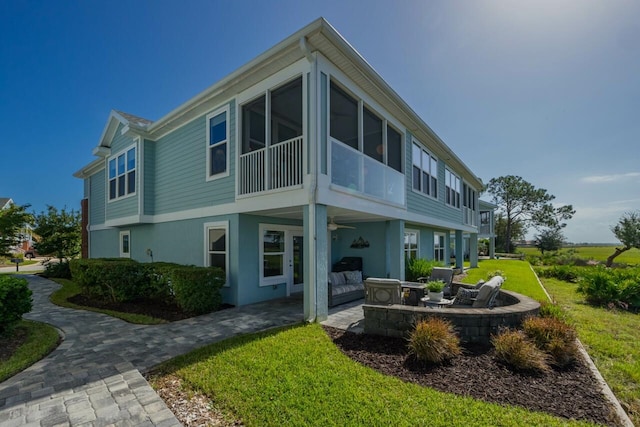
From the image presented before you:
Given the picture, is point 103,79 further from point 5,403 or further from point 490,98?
point 490,98

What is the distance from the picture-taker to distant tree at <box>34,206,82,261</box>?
15516 millimetres

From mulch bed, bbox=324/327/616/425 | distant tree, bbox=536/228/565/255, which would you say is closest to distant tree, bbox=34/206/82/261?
mulch bed, bbox=324/327/616/425

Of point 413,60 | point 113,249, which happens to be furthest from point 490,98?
point 113,249

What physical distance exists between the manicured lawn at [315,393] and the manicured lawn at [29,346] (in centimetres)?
203

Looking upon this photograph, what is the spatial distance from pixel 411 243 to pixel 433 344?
9.53 m

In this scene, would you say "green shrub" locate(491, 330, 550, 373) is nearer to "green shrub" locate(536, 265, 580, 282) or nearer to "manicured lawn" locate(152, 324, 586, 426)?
"manicured lawn" locate(152, 324, 586, 426)

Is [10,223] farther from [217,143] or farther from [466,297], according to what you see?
[466,297]

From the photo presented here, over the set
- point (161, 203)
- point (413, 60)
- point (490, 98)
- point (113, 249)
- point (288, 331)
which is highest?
point (413, 60)

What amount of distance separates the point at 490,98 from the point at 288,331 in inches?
413

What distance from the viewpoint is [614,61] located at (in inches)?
319

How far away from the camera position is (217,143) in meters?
8.51

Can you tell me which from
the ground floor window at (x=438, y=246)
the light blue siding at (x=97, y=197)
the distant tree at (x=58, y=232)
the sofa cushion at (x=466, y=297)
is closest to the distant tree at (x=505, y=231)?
the ground floor window at (x=438, y=246)

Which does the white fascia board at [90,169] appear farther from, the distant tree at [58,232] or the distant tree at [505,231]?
the distant tree at [505,231]

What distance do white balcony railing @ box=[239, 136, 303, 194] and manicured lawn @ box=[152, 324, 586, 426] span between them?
3544mm
